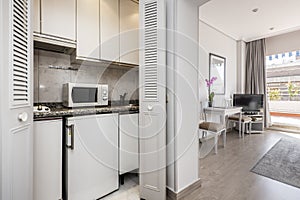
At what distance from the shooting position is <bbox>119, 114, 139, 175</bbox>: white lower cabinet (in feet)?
6.19

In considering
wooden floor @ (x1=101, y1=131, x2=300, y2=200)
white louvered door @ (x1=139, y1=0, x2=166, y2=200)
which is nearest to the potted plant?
wooden floor @ (x1=101, y1=131, x2=300, y2=200)

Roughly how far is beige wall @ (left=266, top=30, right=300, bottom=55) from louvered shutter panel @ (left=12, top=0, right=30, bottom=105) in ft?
20.1

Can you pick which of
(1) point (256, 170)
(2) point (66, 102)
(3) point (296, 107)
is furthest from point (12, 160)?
(3) point (296, 107)

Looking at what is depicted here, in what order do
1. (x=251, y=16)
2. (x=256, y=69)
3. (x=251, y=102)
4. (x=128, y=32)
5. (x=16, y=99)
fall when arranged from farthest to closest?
(x=256, y=69), (x=251, y=102), (x=251, y=16), (x=128, y=32), (x=16, y=99)

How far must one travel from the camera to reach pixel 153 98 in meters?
1.67

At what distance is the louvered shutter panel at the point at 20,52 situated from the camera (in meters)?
1.00

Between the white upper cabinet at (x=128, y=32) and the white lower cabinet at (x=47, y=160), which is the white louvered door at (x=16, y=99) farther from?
the white upper cabinet at (x=128, y=32)

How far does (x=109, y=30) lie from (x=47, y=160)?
1.66 m

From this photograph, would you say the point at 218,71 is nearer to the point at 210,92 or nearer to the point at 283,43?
the point at 210,92

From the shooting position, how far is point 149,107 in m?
1.68

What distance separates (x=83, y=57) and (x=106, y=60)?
0.31 metres

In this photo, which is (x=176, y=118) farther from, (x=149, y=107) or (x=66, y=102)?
(x=66, y=102)

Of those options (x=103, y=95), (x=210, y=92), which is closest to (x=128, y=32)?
(x=103, y=95)

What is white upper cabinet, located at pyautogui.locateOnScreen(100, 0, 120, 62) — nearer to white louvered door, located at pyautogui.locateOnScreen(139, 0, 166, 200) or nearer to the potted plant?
white louvered door, located at pyautogui.locateOnScreen(139, 0, 166, 200)
